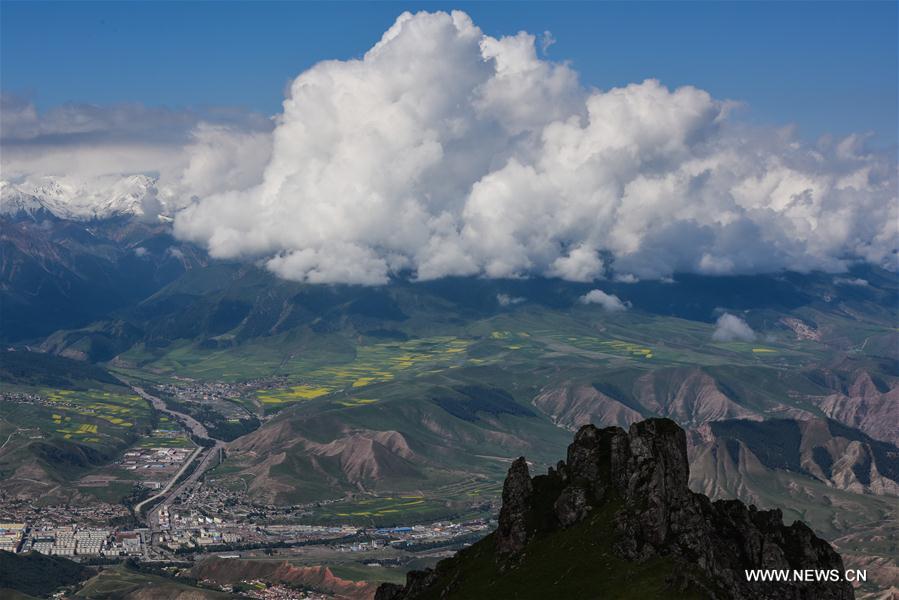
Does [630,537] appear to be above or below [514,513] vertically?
below

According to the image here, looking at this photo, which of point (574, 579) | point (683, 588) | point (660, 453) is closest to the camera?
point (683, 588)

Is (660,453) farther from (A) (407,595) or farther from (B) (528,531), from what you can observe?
(A) (407,595)

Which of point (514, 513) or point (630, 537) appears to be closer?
point (630, 537)

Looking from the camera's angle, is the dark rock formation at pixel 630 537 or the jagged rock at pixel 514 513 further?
the jagged rock at pixel 514 513

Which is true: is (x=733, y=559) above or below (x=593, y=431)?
below

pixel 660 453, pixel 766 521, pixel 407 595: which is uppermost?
pixel 660 453

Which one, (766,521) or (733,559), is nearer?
(733,559)

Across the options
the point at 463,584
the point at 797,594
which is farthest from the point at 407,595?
the point at 797,594

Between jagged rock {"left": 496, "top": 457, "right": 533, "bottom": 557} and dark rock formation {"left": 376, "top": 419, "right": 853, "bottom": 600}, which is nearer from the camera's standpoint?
dark rock formation {"left": 376, "top": 419, "right": 853, "bottom": 600}
